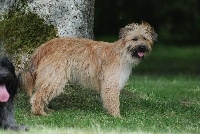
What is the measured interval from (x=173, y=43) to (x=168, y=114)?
22577mm

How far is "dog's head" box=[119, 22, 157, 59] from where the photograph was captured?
1188cm

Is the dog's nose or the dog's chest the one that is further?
the dog's chest

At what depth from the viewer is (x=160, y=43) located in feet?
114

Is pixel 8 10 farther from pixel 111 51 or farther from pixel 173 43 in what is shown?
pixel 173 43

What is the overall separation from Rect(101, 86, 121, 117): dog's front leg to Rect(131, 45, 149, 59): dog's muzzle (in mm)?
623

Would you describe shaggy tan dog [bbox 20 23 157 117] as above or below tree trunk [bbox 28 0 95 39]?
below

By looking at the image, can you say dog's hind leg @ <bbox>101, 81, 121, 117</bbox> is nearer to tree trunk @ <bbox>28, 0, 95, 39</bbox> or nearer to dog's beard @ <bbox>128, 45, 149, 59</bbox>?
dog's beard @ <bbox>128, 45, 149, 59</bbox>

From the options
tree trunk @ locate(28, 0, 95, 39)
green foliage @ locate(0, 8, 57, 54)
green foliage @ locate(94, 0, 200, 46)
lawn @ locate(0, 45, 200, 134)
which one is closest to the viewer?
lawn @ locate(0, 45, 200, 134)

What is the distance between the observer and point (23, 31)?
13586mm

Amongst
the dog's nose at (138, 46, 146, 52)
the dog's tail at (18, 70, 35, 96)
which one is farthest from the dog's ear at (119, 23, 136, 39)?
the dog's tail at (18, 70, 35, 96)

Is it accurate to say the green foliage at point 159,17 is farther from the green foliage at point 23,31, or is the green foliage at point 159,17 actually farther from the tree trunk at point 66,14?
the green foliage at point 23,31

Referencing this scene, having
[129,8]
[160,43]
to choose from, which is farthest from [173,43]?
[129,8]

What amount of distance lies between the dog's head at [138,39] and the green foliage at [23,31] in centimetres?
209

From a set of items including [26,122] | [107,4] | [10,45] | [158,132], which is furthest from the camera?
[107,4]
